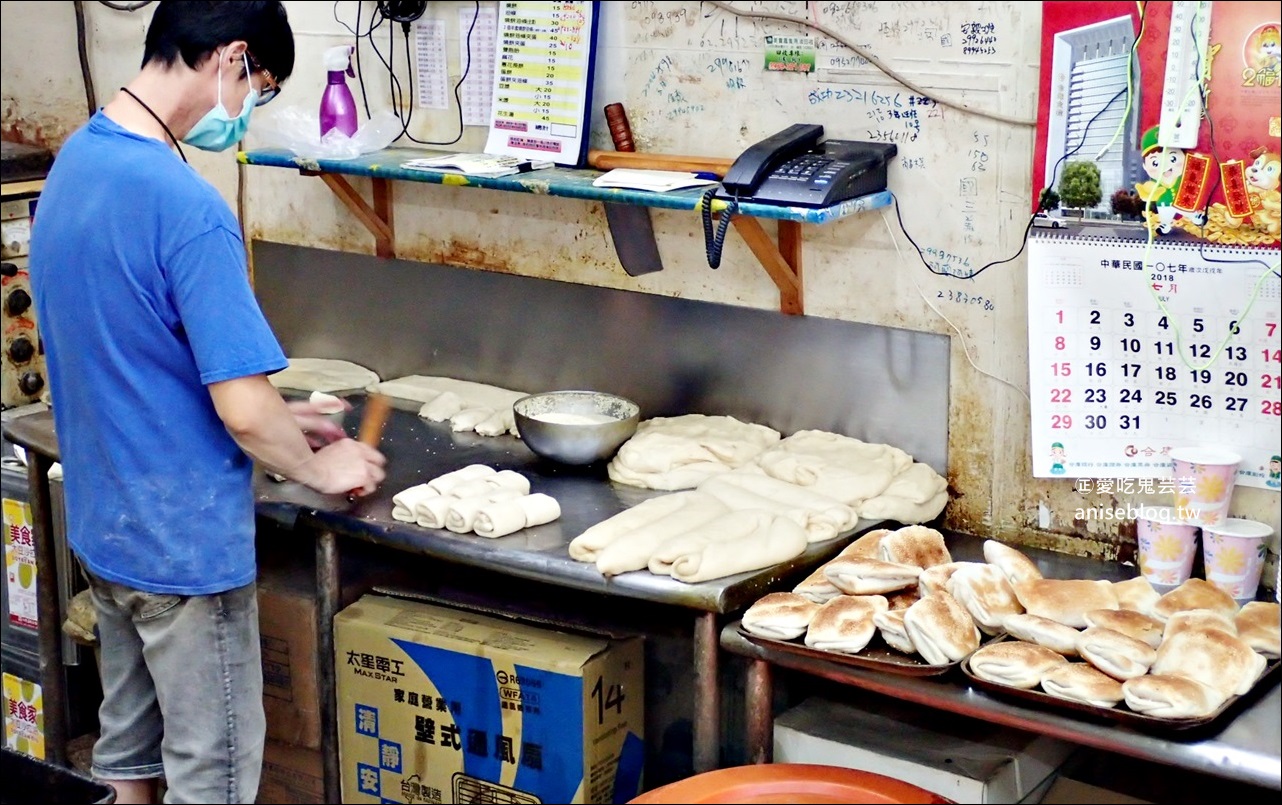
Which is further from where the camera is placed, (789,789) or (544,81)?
(544,81)

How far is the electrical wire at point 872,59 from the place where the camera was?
8.96ft

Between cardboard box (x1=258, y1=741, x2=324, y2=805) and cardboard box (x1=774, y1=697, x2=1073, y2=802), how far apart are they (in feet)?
3.70

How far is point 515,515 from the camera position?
2752 mm

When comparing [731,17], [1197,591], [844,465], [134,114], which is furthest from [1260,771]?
[134,114]

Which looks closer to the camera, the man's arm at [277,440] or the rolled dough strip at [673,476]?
the man's arm at [277,440]

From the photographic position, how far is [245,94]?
98.7 inches

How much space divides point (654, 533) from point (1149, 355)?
0.97m

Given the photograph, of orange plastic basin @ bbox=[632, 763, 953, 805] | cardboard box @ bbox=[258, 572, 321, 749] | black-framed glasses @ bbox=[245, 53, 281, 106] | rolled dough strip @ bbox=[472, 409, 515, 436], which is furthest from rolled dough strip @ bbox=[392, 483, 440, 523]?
orange plastic basin @ bbox=[632, 763, 953, 805]

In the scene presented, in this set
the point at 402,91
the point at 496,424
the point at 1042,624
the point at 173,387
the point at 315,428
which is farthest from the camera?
the point at 402,91

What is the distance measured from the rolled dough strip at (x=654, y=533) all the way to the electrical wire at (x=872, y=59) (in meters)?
0.92

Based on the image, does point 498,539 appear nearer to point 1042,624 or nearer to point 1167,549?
point 1042,624

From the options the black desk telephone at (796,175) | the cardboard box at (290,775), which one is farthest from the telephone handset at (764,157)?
the cardboard box at (290,775)

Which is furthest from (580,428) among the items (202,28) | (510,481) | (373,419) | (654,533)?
(202,28)

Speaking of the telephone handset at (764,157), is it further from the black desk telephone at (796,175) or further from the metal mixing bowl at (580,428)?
the metal mixing bowl at (580,428)
